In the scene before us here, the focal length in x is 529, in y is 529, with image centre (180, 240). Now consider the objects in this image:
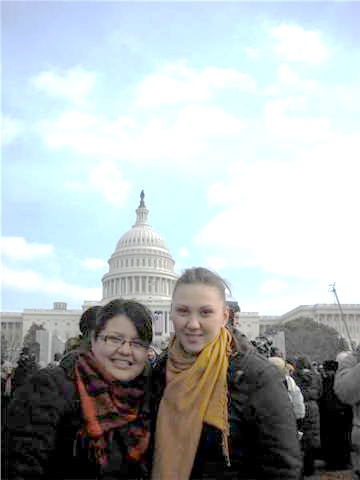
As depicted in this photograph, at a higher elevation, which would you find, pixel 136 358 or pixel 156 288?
pixel 156 288

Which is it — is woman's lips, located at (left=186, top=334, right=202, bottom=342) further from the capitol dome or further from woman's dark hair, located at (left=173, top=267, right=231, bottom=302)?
the capitol dome

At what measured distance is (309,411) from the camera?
25.0 ft

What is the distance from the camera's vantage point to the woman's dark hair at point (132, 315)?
2502mm

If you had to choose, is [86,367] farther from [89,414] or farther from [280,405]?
[280,405]

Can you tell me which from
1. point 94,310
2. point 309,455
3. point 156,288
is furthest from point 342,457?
point 156,288

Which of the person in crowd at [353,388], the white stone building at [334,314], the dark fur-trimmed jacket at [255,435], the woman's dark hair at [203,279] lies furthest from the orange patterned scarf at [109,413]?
the white stone building at [334,314]

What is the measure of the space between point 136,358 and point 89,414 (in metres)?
0.32

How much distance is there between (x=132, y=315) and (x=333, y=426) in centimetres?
752

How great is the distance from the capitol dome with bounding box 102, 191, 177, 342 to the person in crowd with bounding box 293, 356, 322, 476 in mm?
66582

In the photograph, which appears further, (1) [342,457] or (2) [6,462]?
(1) [342,457]

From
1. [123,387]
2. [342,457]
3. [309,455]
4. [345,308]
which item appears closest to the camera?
[123,387]

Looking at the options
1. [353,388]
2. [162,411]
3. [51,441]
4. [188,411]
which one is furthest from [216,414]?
[353,388]

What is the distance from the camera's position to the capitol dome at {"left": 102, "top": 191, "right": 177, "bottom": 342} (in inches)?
3088

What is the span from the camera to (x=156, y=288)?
258 feet
